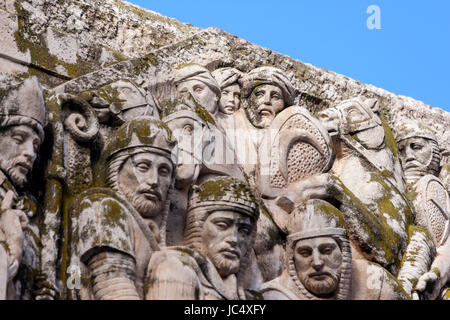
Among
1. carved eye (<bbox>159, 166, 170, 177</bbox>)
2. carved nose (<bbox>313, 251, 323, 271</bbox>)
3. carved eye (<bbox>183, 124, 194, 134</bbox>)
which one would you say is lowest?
carved nose (<bbox>313, 251, 323, 271</bbox>)

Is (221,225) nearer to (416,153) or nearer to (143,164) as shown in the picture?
(143,164)

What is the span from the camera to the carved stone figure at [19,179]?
290 inches

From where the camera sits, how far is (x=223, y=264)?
8297 millimetres

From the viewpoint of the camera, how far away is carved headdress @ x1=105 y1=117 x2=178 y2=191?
8.33m

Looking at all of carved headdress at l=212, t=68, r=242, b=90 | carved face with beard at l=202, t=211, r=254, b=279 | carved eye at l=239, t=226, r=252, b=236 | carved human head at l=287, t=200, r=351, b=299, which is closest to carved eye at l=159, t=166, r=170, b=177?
carved face with beard at l=202, t=211, r=254, b=279

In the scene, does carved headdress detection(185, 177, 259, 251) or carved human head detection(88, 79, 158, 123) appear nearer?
carved headdress detection(185, 177, 259, 251)

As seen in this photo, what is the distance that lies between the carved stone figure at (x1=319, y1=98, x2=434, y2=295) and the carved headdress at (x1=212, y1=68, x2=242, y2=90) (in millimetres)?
990

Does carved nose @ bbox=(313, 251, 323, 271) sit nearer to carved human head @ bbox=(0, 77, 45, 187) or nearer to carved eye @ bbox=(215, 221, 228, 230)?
carved eye @ bbox=(215, 221, 228, 230)

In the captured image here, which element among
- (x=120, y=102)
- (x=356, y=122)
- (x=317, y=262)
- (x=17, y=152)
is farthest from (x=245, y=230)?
(x=356, y=122)

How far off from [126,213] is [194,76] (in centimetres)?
203

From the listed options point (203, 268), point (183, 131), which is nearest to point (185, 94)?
point (183, 131)

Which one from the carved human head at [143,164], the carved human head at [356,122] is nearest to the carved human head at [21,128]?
the carved human head at [143,164]

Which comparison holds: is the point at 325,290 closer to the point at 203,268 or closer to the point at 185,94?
the point at 203,268

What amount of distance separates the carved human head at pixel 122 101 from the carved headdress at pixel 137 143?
0.37 m
